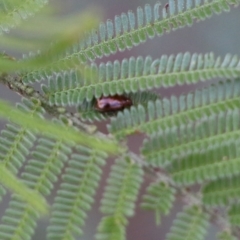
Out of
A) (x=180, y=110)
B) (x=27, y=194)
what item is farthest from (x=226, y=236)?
(x=27, y=194)

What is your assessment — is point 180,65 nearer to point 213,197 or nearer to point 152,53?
point 213,197

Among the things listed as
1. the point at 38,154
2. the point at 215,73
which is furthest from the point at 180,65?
the point at 38,154

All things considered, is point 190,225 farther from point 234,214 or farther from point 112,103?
point 112,103

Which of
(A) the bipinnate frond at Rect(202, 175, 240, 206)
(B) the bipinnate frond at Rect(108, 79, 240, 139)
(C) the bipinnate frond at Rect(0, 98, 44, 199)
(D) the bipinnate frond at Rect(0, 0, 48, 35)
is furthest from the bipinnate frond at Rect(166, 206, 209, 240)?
(D) the bipinnate frond at Rect(0, 0, 48, 35)

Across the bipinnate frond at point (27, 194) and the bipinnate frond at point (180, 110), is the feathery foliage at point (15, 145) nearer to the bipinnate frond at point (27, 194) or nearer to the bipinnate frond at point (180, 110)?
the bipinnate frond at point (180, 110)

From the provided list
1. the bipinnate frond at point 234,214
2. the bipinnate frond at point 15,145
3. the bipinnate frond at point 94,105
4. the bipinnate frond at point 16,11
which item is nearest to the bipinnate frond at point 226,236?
the bipinnate frond at point 234,214

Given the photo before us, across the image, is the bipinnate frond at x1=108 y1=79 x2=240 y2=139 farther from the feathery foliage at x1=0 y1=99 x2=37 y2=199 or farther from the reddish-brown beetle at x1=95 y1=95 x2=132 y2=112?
the feathery foliage at x1=0 y1=99 x2=37 y2=199
